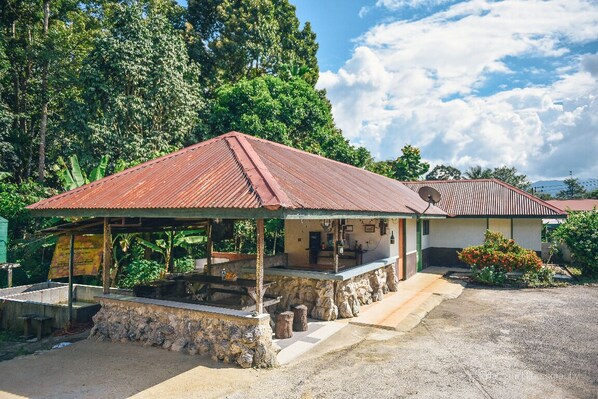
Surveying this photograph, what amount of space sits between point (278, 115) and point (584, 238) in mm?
16438

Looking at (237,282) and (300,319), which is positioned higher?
(237,282)

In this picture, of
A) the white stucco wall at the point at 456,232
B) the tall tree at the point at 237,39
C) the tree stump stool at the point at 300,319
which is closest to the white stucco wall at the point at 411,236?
the white stucco wall at the point at 456,232

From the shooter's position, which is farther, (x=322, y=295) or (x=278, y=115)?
(x=278, y=115)

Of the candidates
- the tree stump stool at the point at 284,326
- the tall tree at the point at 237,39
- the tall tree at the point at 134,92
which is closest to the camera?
the tree stump stool at the point at 284,326

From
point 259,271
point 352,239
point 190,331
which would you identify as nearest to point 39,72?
point 352,239

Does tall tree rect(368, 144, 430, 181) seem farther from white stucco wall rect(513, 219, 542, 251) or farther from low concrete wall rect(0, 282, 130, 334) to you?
low concrete wall rect(0, 282, 130, 334)

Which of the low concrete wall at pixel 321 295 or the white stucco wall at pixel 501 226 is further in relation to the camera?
the white stucco wall at pixel 501 226

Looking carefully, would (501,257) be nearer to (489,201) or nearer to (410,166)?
(489,201)

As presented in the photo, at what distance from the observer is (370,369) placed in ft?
23.3

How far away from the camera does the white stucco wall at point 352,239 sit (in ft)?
45.9

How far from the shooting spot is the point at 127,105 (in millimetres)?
18703

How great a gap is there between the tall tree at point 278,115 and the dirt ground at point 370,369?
46.5ft

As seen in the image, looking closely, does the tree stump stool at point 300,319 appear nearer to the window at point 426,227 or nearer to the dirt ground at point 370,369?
the dirt ground at point 370,369

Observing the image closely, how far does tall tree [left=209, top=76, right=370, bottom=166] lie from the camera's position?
2139 centimetres
